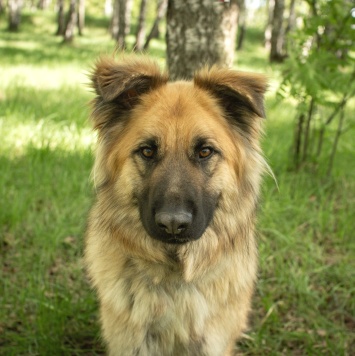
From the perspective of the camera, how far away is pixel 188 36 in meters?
4.28

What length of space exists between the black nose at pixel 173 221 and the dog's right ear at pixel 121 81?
0.72 metres

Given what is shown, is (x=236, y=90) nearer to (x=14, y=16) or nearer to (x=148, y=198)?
(x=148, y=198)

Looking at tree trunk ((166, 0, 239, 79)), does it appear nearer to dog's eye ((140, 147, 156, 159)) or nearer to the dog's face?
the dog's face

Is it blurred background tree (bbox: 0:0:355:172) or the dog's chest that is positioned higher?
blurred background tree (bbox: 0:0:355:172)

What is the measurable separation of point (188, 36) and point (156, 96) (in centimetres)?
174

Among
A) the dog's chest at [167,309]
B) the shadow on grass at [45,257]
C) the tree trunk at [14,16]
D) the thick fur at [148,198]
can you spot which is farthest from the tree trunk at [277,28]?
the tree trunk at [14,16]

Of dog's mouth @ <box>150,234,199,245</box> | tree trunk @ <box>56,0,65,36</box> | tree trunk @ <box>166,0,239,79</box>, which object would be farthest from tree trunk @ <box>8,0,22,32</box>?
dog's mouth @ <box>150,234,199,245</box>

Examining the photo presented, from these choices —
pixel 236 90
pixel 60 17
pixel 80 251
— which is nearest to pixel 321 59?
pixel 236 90

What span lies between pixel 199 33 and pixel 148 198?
2.28 meters

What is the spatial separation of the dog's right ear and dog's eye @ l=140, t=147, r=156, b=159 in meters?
0.32

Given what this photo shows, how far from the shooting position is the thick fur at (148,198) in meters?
2.59

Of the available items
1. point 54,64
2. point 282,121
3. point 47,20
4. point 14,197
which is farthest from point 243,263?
point 47,20

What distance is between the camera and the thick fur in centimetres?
259

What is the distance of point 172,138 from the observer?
2.54 metres
